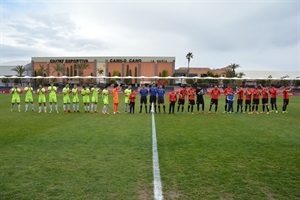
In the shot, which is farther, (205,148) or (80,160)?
(205,148)

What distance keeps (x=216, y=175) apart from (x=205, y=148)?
2.43 m

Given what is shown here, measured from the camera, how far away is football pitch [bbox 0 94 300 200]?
502cm

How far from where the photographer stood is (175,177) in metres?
5.76

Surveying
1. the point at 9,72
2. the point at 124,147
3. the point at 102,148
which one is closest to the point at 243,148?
the point at 124,147

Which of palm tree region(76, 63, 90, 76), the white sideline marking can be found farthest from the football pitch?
palm tree region(76, 63, 90, 76)

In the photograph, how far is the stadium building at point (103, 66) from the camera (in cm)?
7788

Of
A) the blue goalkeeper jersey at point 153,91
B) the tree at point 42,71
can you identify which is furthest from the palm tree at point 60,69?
the blue goalkeeper jersey at point 153,91

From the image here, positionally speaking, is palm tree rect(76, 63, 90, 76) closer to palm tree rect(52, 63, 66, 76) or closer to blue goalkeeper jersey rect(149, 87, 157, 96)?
palm tree rect(52, 63, 66, 76)

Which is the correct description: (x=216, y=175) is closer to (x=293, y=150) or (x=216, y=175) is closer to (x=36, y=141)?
(x=293, y=150)

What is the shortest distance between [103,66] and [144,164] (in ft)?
249

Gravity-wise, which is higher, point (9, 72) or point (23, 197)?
point (9, 72)

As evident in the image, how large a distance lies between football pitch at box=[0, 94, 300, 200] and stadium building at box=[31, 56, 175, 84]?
6690cm

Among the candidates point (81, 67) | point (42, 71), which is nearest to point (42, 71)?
point (42, 71)

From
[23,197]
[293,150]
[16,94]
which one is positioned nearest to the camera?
[23,197]
